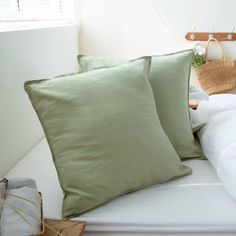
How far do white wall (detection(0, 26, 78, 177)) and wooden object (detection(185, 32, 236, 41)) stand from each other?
912mm

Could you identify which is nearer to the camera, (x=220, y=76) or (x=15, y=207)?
(x=15, y=207)

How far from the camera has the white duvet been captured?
3.61 feet

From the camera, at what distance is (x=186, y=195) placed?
108 cm

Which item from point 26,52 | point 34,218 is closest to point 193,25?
point 26,52

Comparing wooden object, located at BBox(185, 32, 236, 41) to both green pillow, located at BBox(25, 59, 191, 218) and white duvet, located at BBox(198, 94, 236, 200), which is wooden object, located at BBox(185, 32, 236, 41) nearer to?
white duvet, located at BBox(198, 94, 236, 200)

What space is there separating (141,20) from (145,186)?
1476 mm

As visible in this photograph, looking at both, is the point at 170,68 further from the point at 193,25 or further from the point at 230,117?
the point at 193,25

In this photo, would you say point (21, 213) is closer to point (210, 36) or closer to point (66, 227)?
point (66, 227)

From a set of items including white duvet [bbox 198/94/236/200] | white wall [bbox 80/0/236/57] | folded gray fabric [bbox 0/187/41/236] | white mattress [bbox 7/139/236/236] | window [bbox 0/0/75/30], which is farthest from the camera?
A: white wall [bbox 80/0/236/57]

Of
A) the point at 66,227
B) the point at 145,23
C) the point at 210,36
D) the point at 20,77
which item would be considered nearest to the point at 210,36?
the point at 210,36

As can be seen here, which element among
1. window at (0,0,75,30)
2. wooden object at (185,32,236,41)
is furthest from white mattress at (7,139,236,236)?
wooden object at (185,32,236,41)

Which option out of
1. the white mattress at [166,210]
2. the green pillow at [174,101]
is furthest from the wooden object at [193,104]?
the white mattress at [166,210]

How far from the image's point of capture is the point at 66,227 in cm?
89

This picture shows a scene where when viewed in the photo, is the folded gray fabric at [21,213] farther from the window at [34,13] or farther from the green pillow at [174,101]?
the window at [34,13]
